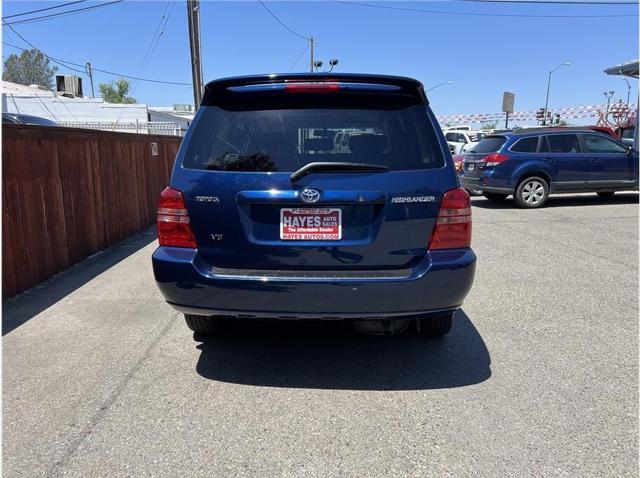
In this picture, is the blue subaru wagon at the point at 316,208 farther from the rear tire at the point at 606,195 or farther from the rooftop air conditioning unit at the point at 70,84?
the rooftop air conditioning unit at the point at 70,84

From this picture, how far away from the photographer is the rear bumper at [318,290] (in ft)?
9.29

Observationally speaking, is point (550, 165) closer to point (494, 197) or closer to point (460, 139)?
point (494, 197)

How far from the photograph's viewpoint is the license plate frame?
2.81 m

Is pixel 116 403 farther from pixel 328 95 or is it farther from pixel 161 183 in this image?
pixel 161 183

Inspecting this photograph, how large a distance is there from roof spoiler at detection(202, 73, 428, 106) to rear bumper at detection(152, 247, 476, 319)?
1039 millimetres

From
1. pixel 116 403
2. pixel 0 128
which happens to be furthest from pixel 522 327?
pixel 0 128

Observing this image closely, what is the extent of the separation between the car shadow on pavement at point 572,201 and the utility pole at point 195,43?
979 centimetres

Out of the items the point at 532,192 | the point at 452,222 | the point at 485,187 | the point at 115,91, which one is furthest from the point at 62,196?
the point at 115,91

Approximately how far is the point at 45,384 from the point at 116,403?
63cm

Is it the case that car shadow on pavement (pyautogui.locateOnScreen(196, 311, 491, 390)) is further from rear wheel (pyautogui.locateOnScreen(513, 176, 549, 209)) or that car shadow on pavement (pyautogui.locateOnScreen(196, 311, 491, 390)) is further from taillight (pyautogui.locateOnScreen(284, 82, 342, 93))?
rear wheel (pyautogui.locateOnScreen(513, 176, 549, 209))

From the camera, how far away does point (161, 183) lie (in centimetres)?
977

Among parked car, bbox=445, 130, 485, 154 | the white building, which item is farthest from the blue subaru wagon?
the white building

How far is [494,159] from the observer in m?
11.0

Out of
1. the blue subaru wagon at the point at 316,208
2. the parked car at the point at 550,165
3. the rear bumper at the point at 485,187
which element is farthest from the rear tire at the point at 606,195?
the blue subaru wagon at the point at 316,208
